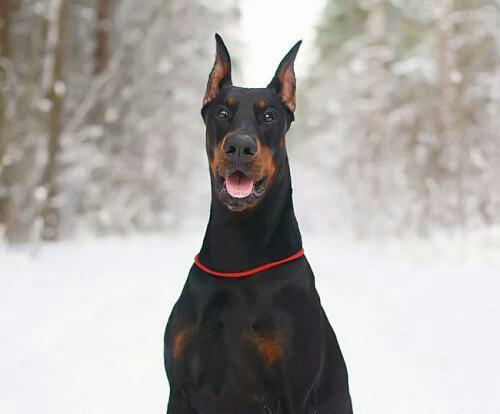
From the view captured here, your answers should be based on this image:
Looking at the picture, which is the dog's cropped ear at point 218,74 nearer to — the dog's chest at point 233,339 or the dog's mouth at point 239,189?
the dog's mouth at point 239,189

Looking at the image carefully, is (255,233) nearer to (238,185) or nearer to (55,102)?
(238,185)

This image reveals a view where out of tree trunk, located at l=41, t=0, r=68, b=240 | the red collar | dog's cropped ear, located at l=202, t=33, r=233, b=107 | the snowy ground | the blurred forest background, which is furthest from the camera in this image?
the blurred forest background

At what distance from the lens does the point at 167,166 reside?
27547mm

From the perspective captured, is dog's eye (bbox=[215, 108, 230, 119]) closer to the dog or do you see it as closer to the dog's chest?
the dog

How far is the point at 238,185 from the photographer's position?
3.56m

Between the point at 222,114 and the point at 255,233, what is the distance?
585mm

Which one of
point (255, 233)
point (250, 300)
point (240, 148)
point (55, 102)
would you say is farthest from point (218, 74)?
point (55, 102)

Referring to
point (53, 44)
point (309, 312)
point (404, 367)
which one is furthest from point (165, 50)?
point (309, 312)

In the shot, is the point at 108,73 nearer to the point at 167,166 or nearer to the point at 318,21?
the point at 167,166

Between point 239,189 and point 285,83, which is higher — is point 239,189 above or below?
below

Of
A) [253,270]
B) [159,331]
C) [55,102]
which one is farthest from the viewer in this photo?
[55,102]

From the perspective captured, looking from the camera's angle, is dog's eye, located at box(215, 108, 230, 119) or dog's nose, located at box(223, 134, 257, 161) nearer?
dog's nose, located at box(223, 134, 257, 161)

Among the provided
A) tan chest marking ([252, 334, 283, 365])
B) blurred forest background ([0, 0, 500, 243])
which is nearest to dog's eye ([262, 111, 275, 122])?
tan chest marking ([252, 334, 283, 365])

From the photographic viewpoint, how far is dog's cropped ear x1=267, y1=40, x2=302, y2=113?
3.94m
